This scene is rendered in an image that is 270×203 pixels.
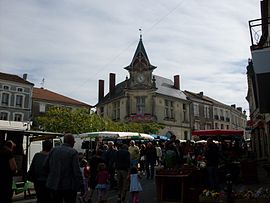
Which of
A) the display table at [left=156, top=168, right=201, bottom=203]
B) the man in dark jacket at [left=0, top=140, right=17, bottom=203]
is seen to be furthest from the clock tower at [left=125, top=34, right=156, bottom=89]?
the man in dark jacket at [left=0, top=140, right=17, bottom=203]

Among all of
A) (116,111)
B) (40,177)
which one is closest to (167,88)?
(116,111)

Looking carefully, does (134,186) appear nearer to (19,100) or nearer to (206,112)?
(19,100)

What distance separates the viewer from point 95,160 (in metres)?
9.20

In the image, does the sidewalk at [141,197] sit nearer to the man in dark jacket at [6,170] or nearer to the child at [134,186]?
the child at [134,186]

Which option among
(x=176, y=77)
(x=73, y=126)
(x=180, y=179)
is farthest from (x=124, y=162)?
(x=176, y=77)

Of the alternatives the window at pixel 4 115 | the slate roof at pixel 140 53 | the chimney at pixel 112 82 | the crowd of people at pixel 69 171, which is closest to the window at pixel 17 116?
the window at pixel 4 115

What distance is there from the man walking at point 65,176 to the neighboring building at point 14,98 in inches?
1569

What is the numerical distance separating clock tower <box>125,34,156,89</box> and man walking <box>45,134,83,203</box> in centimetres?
3921

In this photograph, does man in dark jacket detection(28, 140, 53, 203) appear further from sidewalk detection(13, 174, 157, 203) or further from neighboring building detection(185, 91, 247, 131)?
neighboring building detection(185, 91, 247, 131)

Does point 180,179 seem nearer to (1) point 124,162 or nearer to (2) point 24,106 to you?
(1) point 124,162

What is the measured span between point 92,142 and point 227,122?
47.8m

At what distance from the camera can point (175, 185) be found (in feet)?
25.4

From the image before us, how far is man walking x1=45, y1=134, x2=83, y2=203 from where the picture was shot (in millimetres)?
5414

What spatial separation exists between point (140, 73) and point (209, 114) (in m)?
19.7
